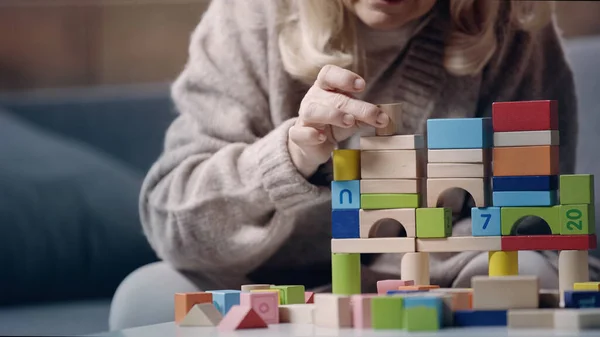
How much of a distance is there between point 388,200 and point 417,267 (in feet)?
0.21

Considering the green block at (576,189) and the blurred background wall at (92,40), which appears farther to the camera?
the blurred background wall at (92,40)

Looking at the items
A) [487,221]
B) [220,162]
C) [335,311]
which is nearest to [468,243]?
[487,221]

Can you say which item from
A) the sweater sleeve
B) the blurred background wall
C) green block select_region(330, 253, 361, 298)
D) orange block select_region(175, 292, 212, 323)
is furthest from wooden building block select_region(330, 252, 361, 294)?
the blurred background wall

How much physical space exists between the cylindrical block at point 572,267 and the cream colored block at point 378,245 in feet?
0.37

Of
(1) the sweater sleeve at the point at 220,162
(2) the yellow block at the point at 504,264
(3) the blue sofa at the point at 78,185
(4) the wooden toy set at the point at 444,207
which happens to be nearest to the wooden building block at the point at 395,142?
(4) the wooden toy set at the point at 444,207

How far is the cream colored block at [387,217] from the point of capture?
0.73 meters

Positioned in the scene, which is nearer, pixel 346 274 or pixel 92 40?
pixel 346 274

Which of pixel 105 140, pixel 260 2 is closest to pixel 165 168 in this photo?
pixel 260 2

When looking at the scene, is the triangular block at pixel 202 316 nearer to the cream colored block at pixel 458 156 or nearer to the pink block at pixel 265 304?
the pink block at pixel 265 304

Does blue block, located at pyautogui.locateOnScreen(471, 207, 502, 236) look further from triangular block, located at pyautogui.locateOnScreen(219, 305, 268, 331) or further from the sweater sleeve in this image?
the sweater sleeve

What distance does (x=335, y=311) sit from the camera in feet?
2.16

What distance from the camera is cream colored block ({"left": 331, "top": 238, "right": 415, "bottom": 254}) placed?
0.73 metres

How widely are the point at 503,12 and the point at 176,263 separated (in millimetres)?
482

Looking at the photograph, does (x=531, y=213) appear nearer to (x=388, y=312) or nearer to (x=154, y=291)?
(x=388, y=312)
